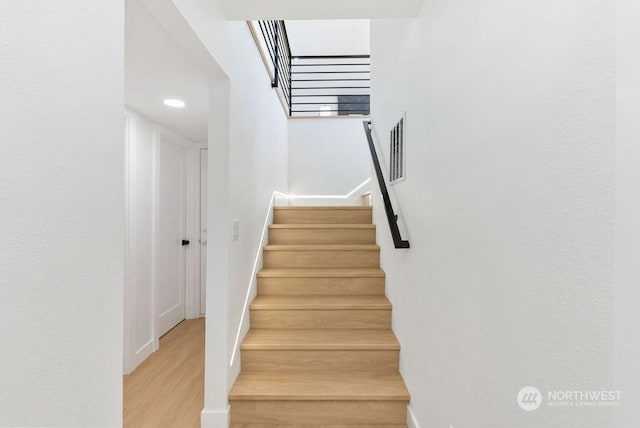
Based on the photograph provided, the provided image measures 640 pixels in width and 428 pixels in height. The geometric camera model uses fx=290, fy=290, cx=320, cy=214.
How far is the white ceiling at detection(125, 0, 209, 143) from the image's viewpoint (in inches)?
52.4

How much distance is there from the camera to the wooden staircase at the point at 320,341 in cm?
176

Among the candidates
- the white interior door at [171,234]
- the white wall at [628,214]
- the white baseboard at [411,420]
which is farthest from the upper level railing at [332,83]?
the white wall at [628,214]

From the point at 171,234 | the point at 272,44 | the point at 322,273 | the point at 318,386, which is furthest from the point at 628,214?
the point at 272,44

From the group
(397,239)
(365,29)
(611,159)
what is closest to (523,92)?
(611,159)

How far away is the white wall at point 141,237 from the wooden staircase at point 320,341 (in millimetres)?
1097

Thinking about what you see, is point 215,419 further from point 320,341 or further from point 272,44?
point 272,44

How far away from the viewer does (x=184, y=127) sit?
3.01 m

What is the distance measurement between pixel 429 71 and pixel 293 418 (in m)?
2.13

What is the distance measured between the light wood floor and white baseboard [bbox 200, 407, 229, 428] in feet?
0.47

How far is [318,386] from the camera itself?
183cm

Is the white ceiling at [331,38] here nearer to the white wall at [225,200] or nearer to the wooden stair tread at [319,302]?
the white wall at [225,200]

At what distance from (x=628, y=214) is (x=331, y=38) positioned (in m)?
5.96

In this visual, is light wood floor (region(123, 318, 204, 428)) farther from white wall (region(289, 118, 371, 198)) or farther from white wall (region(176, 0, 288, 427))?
white wall (region(289, 118, 371, 198))

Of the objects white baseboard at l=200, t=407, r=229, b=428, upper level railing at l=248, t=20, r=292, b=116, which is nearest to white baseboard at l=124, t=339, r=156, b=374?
white baseboard at l=200, t=407, r=229, b=428
